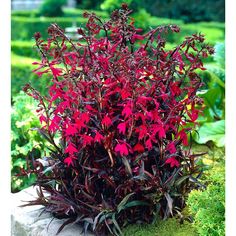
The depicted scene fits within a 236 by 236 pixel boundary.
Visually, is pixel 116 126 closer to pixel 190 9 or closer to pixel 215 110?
pixel 215 110

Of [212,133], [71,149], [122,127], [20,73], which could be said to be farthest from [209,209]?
[20,73]

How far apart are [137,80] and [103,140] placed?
311 mm

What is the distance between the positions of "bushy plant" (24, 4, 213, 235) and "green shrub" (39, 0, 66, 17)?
15.5 m

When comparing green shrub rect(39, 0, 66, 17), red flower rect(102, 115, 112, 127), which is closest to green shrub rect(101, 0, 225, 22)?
green shrub rect(39, 0, 66, 17)

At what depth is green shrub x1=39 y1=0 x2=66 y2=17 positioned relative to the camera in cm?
1762

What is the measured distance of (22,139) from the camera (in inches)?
164

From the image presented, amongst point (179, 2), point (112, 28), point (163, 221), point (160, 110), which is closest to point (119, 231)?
point (163, 221)

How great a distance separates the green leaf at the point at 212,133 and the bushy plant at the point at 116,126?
1.35 metres

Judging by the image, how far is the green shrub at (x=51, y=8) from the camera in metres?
17.6

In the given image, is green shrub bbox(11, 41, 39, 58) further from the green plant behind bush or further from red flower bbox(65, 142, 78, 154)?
red flower bbox(65, 142, 78, 154)

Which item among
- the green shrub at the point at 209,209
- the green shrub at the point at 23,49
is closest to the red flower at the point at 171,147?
the green shrub at the point at 209,209

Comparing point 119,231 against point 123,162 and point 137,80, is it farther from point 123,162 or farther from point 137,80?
point 137,80

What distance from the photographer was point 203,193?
8.11 feet

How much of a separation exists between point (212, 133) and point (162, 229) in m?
1.60
